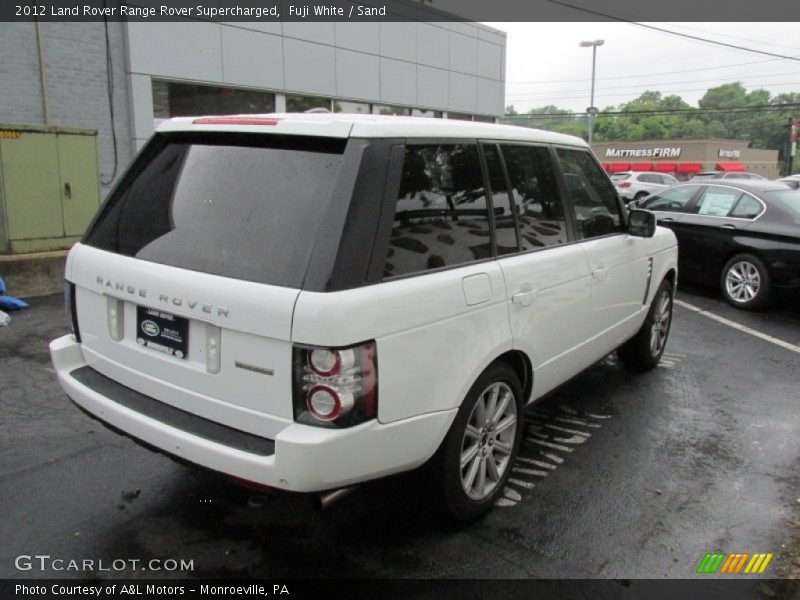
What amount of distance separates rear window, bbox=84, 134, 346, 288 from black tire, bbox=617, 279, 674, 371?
11.8ft

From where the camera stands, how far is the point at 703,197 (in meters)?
8.82

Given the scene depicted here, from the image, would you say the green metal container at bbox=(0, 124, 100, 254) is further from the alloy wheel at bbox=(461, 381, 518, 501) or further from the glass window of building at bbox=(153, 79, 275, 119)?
the alloy wheel at bbox=(461, 381, 518, 501)

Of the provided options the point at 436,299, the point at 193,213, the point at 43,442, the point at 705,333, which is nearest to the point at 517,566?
the point at 436,299

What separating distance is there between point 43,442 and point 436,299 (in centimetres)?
279

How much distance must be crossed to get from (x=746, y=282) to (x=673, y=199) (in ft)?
6.20

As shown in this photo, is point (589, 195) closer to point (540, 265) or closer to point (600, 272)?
point (600, 272)

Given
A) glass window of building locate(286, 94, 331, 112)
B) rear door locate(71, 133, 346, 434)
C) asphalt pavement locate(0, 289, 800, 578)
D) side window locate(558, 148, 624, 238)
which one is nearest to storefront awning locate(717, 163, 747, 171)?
glass window of building locate(286, 94, 331, 112)

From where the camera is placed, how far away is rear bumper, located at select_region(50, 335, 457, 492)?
7.45ft

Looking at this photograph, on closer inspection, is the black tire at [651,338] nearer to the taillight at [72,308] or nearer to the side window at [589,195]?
the side window at [589,195]

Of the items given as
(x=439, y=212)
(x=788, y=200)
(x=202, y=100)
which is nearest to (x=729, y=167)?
(x=788, y=200)

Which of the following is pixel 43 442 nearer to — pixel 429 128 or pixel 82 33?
pixel 429 128

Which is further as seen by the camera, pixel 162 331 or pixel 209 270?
pixel 162 331

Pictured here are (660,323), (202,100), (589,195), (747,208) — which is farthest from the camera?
(202,100)

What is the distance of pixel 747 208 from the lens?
813cm
